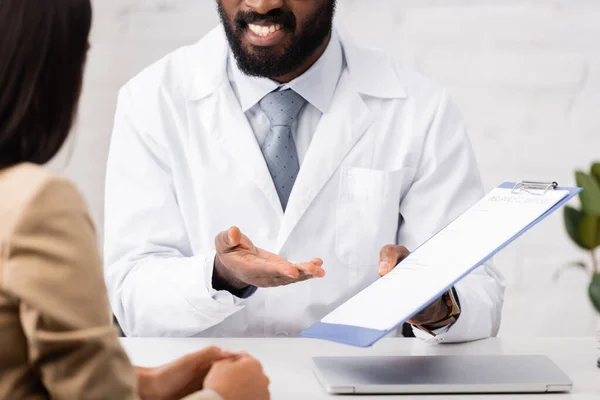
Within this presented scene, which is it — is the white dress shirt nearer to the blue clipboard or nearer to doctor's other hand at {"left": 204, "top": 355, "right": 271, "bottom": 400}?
the blue clipboard

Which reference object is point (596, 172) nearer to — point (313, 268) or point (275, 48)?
point (313, 268)

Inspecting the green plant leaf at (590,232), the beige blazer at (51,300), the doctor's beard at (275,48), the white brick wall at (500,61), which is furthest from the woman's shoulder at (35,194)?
the white brick wall at (500,61)

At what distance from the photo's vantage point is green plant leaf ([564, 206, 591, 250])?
144 centimetres

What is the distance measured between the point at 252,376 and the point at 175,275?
25.3 inches

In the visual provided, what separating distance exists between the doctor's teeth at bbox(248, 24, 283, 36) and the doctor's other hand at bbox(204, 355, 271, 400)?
1.03 meters

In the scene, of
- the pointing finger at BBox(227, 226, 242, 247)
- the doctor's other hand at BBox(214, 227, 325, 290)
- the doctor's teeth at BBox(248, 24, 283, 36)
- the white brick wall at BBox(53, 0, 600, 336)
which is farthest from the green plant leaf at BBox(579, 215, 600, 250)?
the white brick wall at BBox(53, 0, 600, 336)

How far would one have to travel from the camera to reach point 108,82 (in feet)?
8.45

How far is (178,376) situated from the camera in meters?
1.09

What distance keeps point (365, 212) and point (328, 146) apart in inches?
6.4

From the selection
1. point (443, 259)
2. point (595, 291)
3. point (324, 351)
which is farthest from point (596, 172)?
point (324, 351)

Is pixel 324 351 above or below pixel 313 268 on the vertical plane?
below

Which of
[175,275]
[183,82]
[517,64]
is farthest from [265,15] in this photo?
[517,64]

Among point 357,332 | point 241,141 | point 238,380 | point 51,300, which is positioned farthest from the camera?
point 241,141

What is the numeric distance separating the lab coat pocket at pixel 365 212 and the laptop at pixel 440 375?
49 centimetres
